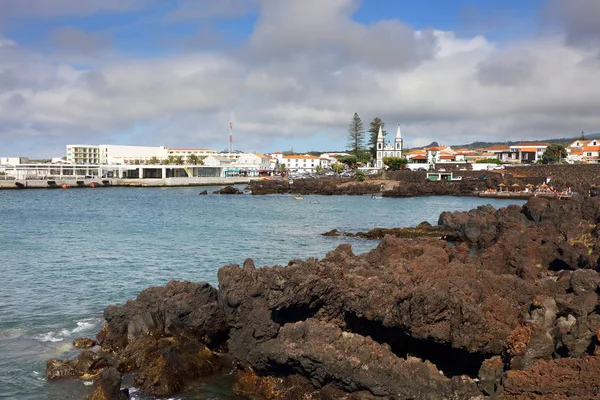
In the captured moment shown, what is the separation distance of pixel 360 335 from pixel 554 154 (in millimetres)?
101079

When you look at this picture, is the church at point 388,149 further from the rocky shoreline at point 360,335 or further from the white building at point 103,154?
the rocky shoreline at point 360,335

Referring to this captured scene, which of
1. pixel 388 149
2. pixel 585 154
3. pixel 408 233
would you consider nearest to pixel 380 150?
pixel 388 149

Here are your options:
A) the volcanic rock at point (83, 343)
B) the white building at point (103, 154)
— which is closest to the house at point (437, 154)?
the white building at point (103, 154)

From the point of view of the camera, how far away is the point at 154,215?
152ft

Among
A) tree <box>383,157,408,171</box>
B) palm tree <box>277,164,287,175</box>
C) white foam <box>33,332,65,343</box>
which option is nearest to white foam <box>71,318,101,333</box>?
white foam <box>33,332,65,343</box>

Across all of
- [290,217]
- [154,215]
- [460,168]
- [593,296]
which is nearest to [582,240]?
[593,296]

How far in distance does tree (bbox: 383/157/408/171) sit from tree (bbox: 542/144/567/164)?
85.6 ft

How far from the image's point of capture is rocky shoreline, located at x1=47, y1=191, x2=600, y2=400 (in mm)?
8969

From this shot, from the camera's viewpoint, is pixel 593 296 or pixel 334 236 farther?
pixel 334 236

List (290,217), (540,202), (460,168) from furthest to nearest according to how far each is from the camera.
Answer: (460,168), (290,217), (540,202)

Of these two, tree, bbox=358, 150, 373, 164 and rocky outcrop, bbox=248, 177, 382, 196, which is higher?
tree, bbox=358, 150, 373, 164

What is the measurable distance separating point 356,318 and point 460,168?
89.0 m

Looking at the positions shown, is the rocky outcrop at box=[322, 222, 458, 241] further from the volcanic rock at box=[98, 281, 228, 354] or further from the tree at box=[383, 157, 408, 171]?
the tree at box=[383, 157, 408, 171]

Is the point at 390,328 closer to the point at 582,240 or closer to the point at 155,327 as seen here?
the point at 155,327
